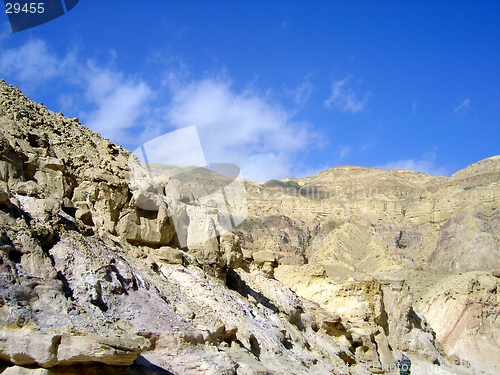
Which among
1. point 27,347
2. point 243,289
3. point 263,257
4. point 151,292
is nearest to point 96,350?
point 27,347

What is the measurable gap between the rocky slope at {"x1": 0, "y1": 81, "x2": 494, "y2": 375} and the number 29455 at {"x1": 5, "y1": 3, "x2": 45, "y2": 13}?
11.5 feet

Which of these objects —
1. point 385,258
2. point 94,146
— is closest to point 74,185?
point 94,146

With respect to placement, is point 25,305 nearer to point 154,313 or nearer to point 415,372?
point 154,313

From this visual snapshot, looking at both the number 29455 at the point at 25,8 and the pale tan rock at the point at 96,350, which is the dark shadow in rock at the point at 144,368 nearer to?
the pale tan rock at the point at 96,350

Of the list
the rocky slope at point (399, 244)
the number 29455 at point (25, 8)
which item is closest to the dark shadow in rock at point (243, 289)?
the rocky slope at point (399, 244)

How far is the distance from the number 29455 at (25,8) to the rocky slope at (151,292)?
3496mm

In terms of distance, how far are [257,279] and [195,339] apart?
12.0 m

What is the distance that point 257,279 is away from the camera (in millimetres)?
22172

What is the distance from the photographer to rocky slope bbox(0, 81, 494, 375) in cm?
796

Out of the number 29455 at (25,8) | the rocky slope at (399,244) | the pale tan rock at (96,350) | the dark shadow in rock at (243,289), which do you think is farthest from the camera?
the rocky slope at (399,244)

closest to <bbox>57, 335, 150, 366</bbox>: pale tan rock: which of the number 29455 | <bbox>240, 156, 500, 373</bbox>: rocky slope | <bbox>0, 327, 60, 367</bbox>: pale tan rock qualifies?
<bbox>0, 327, 60, 367</bbox>: pale tan rock

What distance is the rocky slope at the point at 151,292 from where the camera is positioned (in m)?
7.96

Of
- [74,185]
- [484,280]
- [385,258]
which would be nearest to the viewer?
[74,185]

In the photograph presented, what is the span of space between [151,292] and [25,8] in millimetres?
7383
